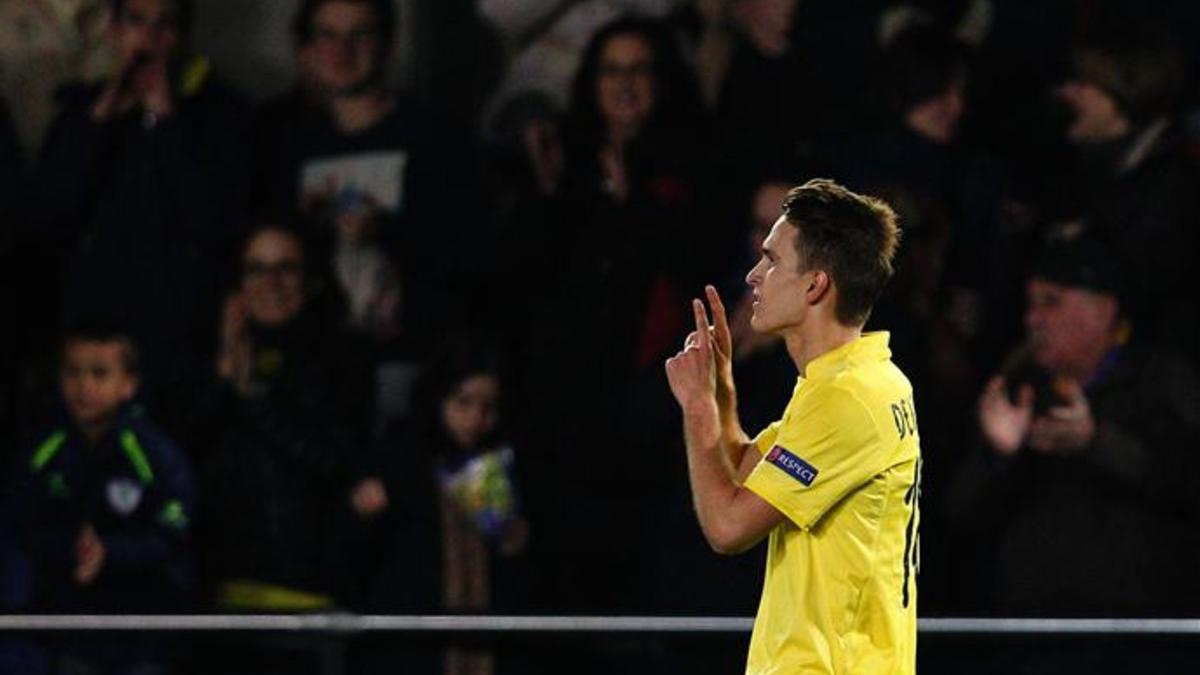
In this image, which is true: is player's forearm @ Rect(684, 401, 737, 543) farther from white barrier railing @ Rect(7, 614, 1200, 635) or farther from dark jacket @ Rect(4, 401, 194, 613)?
dark jacket @ Rect(4, 401, 194, 613)

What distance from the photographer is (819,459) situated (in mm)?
5105

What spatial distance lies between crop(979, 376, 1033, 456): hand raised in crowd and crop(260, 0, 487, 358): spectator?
1.67m

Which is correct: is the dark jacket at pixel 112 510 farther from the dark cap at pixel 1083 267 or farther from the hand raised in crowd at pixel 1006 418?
the dark cap at pixel 1083 267

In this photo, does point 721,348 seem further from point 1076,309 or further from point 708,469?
point 1076,309

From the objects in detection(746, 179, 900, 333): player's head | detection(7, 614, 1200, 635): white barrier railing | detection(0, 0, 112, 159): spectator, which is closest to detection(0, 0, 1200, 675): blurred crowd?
detection(0, 0, 112, 159): spectator

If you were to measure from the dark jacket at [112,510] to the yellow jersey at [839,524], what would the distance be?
2996 millimetres

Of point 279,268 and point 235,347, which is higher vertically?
point 279,268

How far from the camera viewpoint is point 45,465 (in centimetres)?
805

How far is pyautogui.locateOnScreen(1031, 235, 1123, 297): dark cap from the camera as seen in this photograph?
24.9 ft

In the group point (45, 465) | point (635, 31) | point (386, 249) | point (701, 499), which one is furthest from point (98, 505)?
point (701, 499)

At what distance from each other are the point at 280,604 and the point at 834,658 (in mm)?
3059

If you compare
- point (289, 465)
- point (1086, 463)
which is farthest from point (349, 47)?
point (1086, 463)

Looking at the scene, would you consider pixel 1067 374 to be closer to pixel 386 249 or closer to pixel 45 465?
pixel 386 249

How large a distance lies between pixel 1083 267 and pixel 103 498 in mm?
2643
